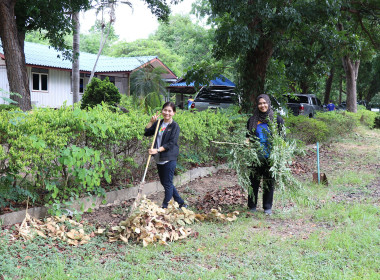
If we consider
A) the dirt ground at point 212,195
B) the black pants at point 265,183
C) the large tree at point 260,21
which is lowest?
the dirt ground at point 212,195

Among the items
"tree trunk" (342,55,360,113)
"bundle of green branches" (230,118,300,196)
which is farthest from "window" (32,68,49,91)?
"bundle of green branches" (230,118,300,196)

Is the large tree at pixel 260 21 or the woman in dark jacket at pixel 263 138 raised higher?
the large tree at pixel 260 21

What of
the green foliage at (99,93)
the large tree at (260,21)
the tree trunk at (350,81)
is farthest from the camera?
the tree trunk at (350,81)

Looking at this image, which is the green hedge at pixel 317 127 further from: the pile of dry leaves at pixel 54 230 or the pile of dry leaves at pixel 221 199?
the pile of dry leaves at pixel 54 230

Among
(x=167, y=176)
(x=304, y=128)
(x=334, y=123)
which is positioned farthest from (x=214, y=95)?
(x=167, y=176)

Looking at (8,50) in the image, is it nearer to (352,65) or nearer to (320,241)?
(320,241)

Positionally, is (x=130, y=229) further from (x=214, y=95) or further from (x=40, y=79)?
(x=40, y=79)

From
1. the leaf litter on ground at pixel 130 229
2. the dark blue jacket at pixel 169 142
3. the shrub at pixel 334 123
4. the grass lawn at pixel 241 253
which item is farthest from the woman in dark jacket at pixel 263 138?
the shrub at pixel 334 123

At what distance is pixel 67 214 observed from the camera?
4.69 metres

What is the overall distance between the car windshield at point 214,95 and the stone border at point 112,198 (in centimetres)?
593

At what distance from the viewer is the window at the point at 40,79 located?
22452 mm

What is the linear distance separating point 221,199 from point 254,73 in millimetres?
5477

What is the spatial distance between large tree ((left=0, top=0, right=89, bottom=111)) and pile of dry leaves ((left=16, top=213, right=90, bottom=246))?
23.1 feet

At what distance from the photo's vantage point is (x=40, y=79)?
22.8 meters
